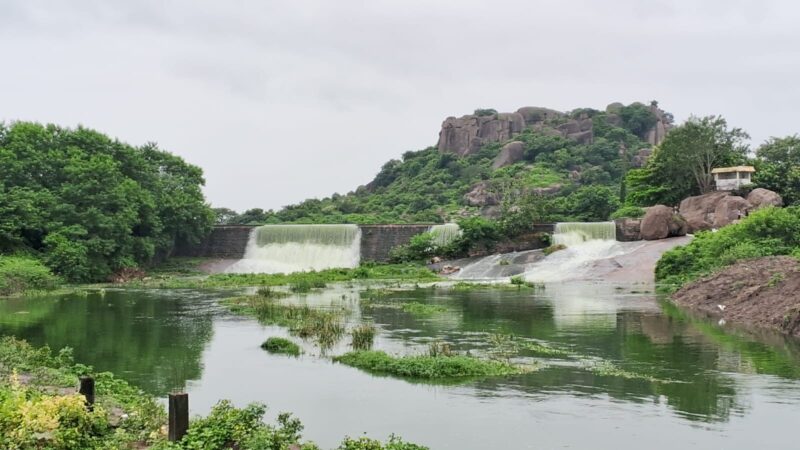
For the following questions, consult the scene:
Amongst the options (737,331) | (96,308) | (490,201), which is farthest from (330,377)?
(490,201)

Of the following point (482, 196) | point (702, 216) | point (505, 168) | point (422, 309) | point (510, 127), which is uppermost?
point (510, 127)

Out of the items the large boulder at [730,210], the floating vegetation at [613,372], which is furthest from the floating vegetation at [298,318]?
the large boulder at [730,210]

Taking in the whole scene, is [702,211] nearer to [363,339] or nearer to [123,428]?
[363,339]

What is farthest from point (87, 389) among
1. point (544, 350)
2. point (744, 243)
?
point (744, 243)

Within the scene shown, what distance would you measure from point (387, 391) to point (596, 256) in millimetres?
34281

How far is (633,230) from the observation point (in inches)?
1836

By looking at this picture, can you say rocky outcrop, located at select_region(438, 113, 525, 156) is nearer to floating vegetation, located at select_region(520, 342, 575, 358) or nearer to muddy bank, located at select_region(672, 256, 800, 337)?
muddy bank, located at select_region(672, 256, 800, 337)

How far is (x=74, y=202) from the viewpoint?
41.7m

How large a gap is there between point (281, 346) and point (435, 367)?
4685mm

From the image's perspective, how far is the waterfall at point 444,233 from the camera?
165 feet

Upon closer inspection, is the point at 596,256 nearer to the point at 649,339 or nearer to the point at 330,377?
the point at 649,339

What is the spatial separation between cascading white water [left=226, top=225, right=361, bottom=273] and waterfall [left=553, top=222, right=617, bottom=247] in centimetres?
1497

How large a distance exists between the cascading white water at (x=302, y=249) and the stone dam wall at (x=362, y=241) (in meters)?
0.83

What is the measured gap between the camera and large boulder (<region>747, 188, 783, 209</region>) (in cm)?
4481
